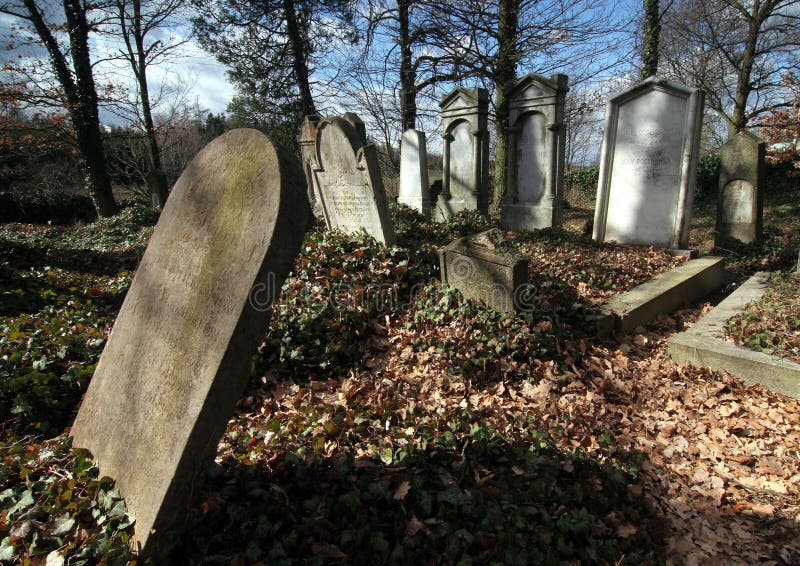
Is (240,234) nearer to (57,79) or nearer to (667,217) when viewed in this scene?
(667,217)

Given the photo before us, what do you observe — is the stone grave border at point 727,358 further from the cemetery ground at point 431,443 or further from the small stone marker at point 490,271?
the small stone marker at point 490,271

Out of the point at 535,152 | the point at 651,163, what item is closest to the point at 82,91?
the point at 535,152

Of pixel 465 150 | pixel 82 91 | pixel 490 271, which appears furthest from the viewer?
pixel 82 91

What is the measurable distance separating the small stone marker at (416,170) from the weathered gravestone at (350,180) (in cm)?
365

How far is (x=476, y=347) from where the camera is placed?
13.3 ft

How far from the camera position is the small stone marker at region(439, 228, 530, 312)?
4.37 metres

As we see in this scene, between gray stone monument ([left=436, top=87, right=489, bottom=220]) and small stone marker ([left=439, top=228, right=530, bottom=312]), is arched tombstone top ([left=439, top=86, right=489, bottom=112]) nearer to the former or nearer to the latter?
gray stone monument ([left=436, top=87, right=489, bottom=220])

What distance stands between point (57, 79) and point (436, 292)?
15.4 metres

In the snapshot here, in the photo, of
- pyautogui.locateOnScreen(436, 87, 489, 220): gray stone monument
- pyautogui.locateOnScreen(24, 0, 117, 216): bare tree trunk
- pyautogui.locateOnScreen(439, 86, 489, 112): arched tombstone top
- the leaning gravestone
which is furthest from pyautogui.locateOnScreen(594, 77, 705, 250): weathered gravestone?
pyautogui.locateOnScreen(24, 0, 117, 216): bare tree trunk

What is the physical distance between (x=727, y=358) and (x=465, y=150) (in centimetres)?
796

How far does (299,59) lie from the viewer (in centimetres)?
1576

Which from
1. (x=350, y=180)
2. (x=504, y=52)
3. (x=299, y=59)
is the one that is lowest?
(x=350, y=180)

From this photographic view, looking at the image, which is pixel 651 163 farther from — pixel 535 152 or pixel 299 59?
pixel 299 59

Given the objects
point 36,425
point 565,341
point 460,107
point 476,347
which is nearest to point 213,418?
point 36,425
